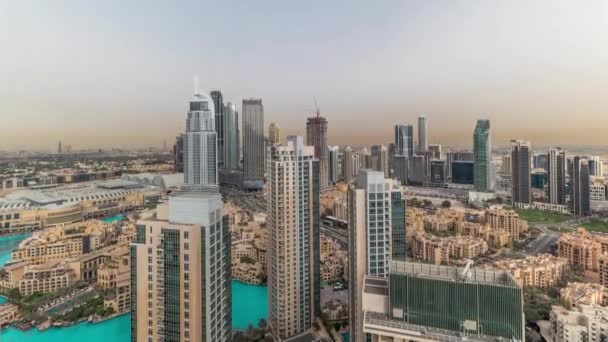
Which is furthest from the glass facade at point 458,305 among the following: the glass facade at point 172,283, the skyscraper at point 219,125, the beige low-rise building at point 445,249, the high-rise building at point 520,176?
the high-rise building at point 520,176

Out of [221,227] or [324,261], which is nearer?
[221,227]

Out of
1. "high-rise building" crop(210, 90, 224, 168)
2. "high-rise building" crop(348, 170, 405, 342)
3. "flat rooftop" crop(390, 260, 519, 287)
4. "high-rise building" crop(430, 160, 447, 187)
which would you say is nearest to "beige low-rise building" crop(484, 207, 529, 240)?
"high-rise building" crop(430, 160, 447, 187)

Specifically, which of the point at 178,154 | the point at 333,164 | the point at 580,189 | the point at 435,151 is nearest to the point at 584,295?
the point at 580,189

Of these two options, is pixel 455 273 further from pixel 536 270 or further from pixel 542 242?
pixel 542 242

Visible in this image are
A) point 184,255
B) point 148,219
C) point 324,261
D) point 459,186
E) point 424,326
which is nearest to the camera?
point 424,326

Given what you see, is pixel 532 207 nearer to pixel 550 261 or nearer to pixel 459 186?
pixel 459 186

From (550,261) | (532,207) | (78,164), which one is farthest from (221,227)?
(532,207)

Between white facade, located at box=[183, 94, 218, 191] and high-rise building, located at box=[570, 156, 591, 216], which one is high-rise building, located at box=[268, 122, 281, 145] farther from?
high-rise building, located at box=[570, 156, 591, 216]

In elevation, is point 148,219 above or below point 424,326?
above
